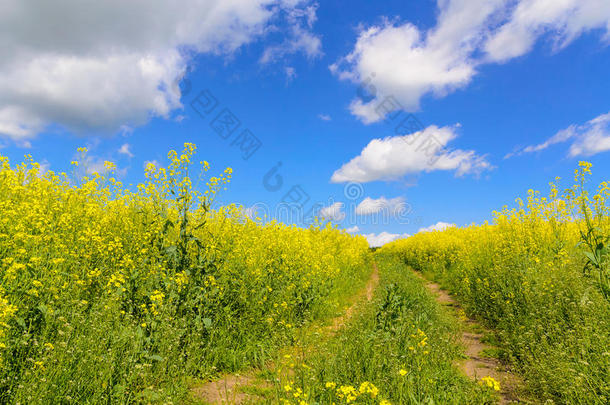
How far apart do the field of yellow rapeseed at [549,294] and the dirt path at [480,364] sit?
262 mm

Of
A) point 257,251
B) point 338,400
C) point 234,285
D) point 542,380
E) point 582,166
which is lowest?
point 542,380

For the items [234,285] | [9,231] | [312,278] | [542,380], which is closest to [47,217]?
[9,231]

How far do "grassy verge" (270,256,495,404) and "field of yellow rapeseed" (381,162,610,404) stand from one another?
1.01m

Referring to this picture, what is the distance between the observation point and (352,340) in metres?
5.57

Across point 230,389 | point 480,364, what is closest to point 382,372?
point 230,389

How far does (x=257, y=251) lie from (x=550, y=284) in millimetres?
6642

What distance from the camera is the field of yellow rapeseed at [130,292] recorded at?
11.9ft

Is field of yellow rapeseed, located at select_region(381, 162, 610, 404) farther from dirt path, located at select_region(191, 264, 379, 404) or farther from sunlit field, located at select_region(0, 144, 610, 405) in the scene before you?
dirt path, located at select_region(191, 264, 379, 404)

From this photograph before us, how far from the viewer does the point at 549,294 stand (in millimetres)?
6801

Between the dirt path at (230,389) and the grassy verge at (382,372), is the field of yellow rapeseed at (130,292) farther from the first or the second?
the grassy verge at (382,372)

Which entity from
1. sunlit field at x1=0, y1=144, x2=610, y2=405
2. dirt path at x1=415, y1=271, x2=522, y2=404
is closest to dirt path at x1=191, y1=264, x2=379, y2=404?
sunlit field at x1=0, y1=144, x2=610, y2=405

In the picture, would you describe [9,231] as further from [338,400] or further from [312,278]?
[312,278]

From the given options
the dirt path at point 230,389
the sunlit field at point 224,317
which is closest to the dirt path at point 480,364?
the sunlit field at point 224,317

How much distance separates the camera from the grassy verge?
3.53 m
